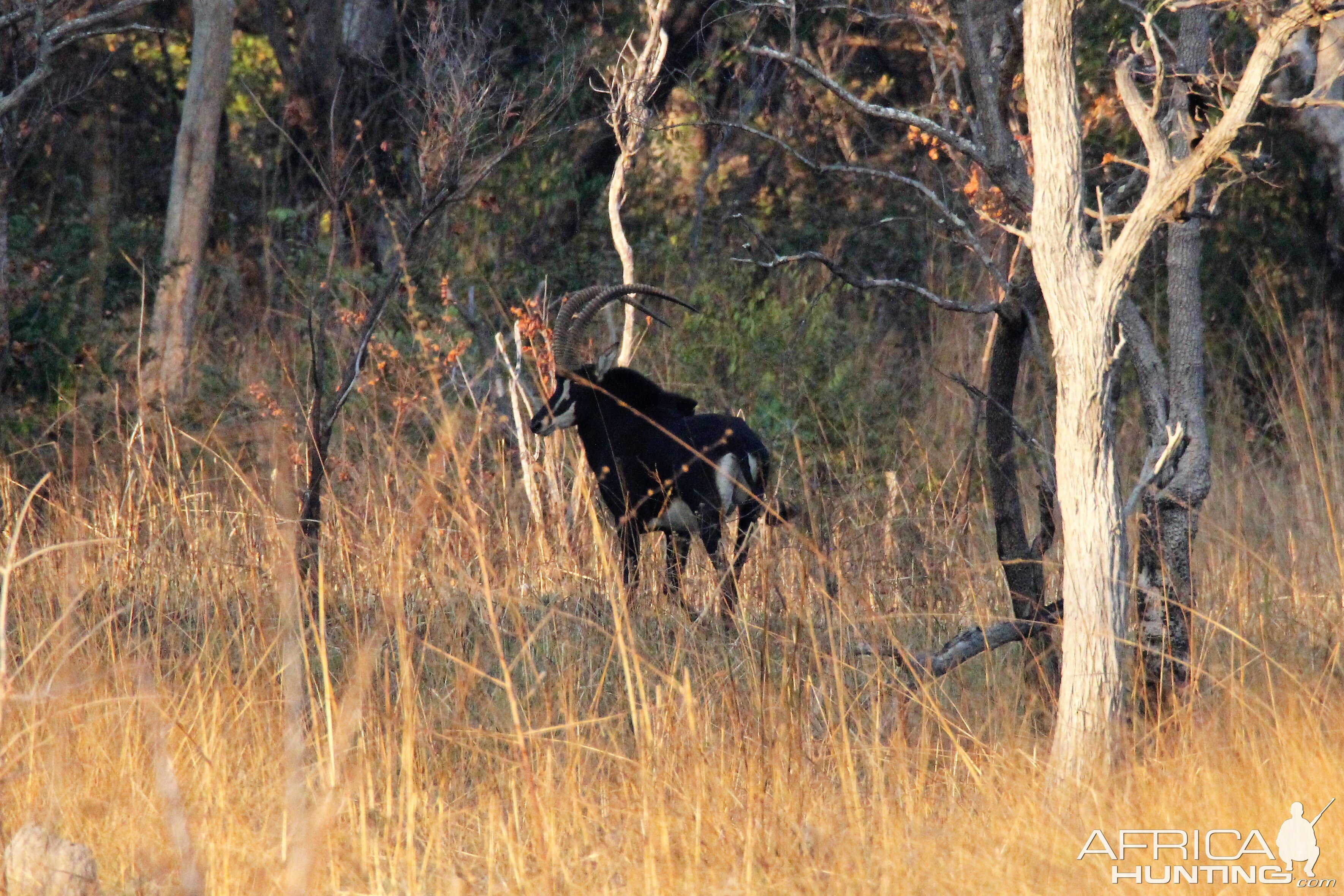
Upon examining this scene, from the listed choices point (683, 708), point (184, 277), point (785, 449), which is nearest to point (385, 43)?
point (184, 277)

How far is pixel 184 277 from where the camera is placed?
33.8ft

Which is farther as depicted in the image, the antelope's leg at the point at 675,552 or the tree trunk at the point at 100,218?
the tree trunk at the point at 100,218

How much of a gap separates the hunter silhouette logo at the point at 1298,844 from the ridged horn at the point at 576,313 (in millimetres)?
3579

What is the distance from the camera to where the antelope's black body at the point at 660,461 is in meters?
5.39

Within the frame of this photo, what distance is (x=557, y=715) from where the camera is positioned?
3.78 meters

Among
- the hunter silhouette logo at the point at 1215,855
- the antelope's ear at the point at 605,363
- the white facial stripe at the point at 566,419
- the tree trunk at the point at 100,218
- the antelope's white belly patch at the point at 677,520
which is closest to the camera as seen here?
the hunter silhouette logo at the point at 1215,855

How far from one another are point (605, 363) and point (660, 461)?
1525 millimetres

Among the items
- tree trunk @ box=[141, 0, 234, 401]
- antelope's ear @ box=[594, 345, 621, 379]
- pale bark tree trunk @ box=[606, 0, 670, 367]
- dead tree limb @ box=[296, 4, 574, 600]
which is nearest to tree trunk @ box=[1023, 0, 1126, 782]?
dead tree limb @ box=[296, 4, 574, 600]

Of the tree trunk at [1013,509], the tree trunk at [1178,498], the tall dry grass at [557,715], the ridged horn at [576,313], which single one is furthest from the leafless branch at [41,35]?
the tree trunk at [1178,498]

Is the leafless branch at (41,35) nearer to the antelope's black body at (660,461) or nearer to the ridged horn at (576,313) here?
the ridged horn at (576,313)

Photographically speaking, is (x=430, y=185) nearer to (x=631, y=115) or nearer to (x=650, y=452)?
(x=650, y=452)

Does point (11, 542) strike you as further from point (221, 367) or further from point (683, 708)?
point (221, 367)

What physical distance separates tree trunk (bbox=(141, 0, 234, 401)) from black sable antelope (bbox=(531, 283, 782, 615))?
522 cm

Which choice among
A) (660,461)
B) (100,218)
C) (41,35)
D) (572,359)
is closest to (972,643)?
(660,461)
